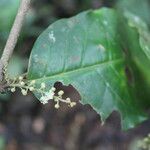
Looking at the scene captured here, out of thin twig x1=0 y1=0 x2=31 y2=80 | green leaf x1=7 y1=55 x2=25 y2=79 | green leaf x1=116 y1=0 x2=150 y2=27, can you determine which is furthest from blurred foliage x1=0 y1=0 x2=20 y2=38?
thin twig x1=0 y1=0 x2=31 y2=80

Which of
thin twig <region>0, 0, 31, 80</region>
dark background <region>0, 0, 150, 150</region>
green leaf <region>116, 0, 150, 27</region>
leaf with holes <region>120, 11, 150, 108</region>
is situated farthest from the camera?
dark background <region>0, 0, 150, 150</region>

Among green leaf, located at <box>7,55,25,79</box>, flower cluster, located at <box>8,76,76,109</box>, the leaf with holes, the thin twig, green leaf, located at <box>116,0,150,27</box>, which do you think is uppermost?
the thin twig

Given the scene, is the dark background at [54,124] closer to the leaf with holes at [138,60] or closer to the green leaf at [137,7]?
the green leaf at [137,7]

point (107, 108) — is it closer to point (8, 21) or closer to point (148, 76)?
point (148, 76)

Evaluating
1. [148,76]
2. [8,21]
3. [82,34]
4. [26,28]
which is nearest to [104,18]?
[82,34]

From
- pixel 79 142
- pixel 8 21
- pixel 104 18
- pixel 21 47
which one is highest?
pixel 104 18

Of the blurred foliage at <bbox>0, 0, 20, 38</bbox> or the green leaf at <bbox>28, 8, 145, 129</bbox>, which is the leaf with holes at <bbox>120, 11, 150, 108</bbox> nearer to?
the green leaf at <bbox>28, 8, 145, 129</bbox>

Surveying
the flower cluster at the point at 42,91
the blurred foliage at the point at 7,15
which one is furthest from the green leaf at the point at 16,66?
the flower cluster at the point at 42,91
